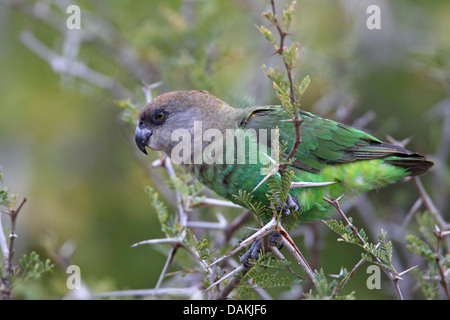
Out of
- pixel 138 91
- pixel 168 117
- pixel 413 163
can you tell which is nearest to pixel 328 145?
pixel 413 163

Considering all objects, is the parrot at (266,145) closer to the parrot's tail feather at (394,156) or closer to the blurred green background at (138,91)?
the parrot's tail feather at (394,156)

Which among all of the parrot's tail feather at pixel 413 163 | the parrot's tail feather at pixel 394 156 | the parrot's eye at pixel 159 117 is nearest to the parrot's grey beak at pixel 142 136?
the parrot's eye at pixel 159 117

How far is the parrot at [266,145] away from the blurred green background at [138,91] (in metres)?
0.92

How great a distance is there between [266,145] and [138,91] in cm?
186

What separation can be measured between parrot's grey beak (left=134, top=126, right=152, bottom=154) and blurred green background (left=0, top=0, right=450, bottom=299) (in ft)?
2.59

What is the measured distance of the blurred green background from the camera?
5.91 m

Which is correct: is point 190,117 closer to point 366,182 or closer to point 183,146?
point 183,146

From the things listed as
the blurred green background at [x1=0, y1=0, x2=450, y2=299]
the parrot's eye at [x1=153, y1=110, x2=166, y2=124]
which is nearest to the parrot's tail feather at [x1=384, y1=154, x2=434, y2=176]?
the blurred green background at [x1=0, y1=0, x2=450, y2=299]

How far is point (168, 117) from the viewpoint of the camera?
4.41 meters

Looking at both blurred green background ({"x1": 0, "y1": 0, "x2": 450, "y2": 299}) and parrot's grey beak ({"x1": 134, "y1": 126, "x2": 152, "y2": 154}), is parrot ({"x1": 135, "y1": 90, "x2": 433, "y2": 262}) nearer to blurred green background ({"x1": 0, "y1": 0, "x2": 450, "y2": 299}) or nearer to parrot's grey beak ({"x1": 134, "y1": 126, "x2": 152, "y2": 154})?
parrot's grey beak ({"x1": 134, "y1": 126, "x2": 152, "y2": 154})

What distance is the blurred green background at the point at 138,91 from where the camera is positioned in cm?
591

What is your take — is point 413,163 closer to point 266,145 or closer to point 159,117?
point 266,145

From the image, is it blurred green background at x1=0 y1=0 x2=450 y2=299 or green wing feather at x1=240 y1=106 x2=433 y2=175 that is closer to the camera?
green wing feather at x1=240 y1=106 x2=433 y2=175
